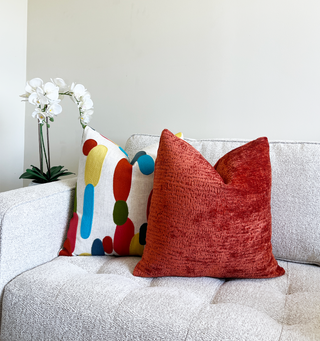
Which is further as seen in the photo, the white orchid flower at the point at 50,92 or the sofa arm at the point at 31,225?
the white orchid flower at the point at 50,92

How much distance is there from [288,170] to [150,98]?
881 millimetres

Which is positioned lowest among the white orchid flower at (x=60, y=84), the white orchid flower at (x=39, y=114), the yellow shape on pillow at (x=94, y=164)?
the yellow shape on pillow at (x=94, y=164)

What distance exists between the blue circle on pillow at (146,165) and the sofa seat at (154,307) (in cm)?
34

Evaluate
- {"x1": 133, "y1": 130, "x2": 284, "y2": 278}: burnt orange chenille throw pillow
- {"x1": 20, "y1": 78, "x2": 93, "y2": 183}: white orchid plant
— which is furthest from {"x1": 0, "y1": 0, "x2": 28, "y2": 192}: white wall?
{"x1": 133, "y1": 130, "x2": 284, "y2": 278}: burnt orange chenille throw pillow

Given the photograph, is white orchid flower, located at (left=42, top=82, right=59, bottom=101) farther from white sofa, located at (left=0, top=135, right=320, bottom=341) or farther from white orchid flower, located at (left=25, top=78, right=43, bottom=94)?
white sofa, located at (left=0, top=135, right=320, bottom=341)

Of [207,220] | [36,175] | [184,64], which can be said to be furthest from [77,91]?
[207,220]

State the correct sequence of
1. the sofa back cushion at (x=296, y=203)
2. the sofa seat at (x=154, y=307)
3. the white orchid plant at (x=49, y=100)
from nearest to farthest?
the sofa seat at (x=154, y=307), the sofa back cushion at (x=296, y=203), the white orchid plant at (x=49, y=100)

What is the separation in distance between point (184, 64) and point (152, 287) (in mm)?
1160

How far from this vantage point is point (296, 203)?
1105 millimetres

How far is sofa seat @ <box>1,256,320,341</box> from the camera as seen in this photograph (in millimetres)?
697

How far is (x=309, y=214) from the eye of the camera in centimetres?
109

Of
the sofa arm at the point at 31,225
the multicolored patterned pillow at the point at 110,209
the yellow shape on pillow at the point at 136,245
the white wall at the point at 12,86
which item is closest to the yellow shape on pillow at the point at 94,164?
the multicolored patterned pillow at the point at 110,209

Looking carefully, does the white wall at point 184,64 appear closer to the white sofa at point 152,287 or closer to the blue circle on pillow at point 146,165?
the white sofa at point 152,287

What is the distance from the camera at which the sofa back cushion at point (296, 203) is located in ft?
3.56
